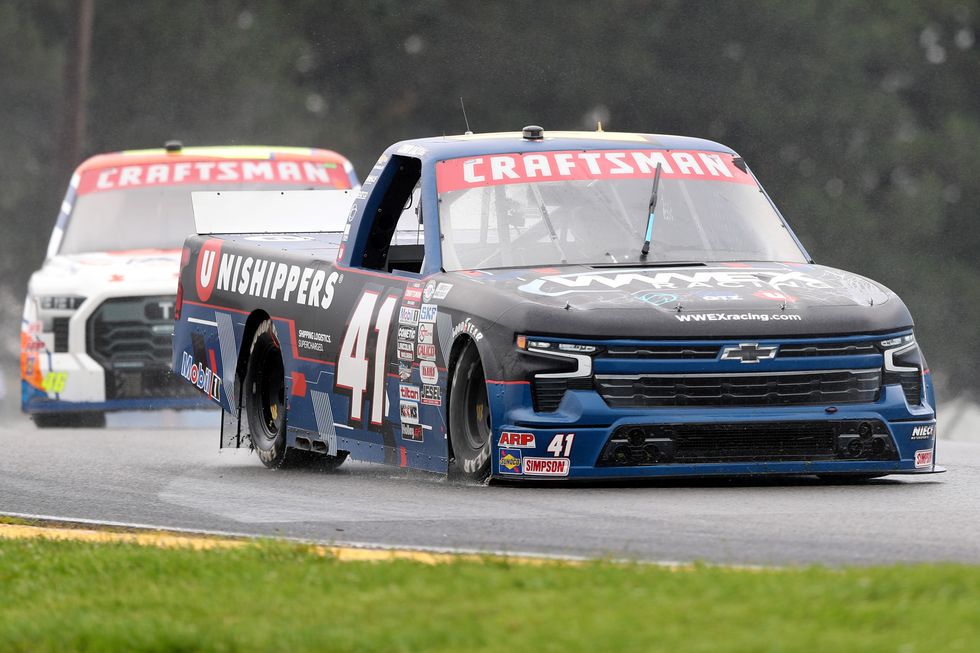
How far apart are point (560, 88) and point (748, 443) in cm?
2622

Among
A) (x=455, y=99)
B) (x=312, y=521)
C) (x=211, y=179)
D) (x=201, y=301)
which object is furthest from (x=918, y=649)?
(x=455, y=99)

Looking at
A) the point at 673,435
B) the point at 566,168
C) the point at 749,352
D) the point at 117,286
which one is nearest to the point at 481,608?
the point at 673,435

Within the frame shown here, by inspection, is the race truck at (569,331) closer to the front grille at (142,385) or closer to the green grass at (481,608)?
the green grass at (481,608)

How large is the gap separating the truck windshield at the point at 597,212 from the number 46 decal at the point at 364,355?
45 centimetres

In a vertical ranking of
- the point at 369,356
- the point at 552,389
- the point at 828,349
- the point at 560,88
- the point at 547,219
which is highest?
the point at 547,219

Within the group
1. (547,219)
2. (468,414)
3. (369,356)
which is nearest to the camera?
(468,414)

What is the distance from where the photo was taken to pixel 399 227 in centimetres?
1062

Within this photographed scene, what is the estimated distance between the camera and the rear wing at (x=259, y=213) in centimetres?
1254

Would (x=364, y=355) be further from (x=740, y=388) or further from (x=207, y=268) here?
(x=207, y=268)

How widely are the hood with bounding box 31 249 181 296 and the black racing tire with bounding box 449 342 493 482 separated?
736 centimetres

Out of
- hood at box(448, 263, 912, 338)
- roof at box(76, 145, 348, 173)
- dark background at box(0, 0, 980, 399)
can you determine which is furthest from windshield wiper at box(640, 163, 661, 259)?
dark background at box(0, 0, 980, 399)

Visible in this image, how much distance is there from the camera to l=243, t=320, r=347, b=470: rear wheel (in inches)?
448

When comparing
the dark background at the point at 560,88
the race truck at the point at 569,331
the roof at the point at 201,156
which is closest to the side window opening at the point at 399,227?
the race truck at the point at 569,331

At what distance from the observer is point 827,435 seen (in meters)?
8.94
